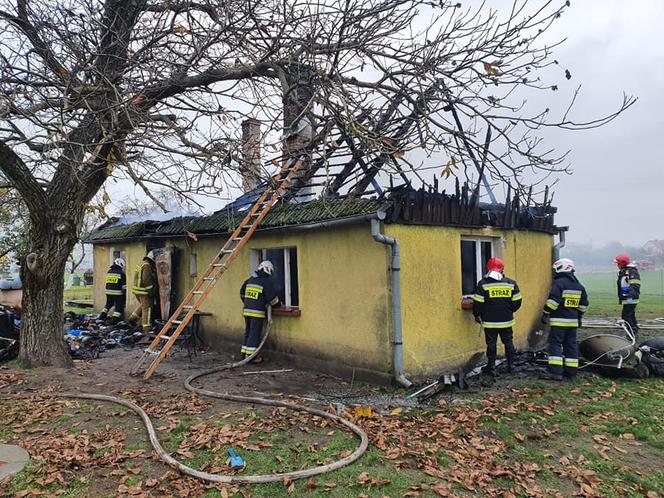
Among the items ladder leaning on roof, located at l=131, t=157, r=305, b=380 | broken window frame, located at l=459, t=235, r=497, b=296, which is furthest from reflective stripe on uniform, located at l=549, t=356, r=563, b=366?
ladder leaning on roof, located at l=131, t=157, r=305, b=380

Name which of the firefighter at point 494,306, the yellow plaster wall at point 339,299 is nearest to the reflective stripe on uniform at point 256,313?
the yellow plaster wall at point 339,299

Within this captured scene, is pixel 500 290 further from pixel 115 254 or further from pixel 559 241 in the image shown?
pixel 115 254

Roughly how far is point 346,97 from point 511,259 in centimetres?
528

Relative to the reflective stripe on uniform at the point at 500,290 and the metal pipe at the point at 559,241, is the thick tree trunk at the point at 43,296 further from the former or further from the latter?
the metal pipe at the point at 559,241

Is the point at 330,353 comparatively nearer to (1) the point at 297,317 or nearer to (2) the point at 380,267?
(1) the point at 297,317

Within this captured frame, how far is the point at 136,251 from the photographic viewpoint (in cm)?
1338

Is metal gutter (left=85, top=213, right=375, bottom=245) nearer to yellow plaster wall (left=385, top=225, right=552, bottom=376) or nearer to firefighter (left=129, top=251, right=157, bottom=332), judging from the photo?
yellow plaster wall (left=385, top=225, right=552, bottom=376)

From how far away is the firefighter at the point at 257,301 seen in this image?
28.0ft

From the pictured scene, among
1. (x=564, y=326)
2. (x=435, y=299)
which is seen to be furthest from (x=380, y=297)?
(x=564, y=326)

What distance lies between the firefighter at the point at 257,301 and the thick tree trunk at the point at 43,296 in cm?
312

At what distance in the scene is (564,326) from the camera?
744 cm

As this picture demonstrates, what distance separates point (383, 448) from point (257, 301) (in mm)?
4420

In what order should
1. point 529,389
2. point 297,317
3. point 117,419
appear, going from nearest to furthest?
1. point 117,419
2. point 529,389
3. point 297,317

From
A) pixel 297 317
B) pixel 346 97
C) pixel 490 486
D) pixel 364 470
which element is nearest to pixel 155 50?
pixel 346 97
